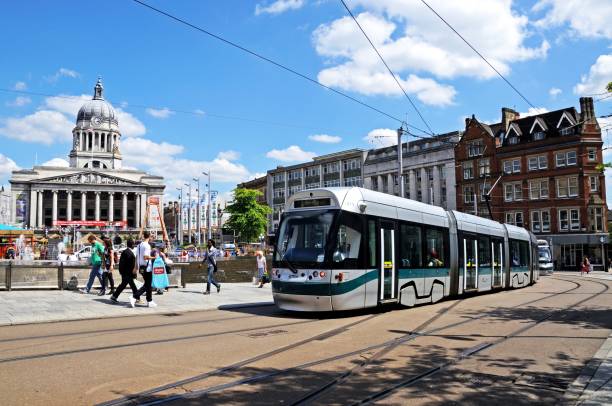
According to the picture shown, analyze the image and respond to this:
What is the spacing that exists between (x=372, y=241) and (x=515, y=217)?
167ft

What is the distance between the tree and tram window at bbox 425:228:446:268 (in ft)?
199

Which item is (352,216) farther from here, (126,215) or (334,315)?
(126,215)

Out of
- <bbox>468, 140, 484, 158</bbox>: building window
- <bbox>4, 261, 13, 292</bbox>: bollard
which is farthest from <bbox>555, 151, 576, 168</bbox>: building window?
<bbox>4, 261, 13, 292</bbox>: bollard

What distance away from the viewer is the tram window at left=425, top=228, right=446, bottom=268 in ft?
51.9

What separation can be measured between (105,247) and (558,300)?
47.3 feet

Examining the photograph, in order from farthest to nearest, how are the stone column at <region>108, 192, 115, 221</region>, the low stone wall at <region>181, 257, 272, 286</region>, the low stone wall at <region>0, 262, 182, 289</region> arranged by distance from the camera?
the stone column at <region>108, 192, 115, 221</region>
the low stone wall at <region>181, 257, 272, 286</region>
the low stone wall at <region>0, 262, 182, 289</region>

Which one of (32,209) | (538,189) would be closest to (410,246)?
(538,189)

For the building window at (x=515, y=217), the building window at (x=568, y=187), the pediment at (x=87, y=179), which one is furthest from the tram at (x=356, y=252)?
the pediment at (x=87, y=179)

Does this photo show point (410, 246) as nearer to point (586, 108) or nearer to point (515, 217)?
point (515, 217)

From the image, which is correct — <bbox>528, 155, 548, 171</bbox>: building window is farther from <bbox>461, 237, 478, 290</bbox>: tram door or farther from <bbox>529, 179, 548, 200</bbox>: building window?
<bbox>461, 237, 478, 290</bbox>: tram door

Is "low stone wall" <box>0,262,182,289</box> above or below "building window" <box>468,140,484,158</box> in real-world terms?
below

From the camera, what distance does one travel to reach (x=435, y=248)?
16.2 metres

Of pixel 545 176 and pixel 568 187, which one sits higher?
pixel 545 176

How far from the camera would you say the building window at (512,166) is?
59.5m
